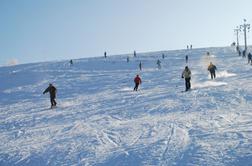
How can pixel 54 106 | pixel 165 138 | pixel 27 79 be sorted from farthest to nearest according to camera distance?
pixel 27 79
pixel 54 106
pixel 165 138

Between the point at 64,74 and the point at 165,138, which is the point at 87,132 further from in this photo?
the point at 64,74

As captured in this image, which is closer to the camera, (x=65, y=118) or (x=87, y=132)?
(x=87, y=132)

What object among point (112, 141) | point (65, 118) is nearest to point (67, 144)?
point (112, 141)

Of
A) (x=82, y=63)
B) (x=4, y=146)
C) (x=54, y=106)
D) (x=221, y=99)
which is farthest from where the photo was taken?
(x=82, y=63)

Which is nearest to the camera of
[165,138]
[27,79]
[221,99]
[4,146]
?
[165,138]

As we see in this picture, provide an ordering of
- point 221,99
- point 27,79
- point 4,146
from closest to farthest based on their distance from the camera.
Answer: point 4,146
point 221,99
point 27,79

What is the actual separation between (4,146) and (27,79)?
3925 cm

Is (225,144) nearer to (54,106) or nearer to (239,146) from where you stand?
(239,146)

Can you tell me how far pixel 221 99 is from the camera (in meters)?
21.9

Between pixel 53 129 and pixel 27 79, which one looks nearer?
pixel 53 129

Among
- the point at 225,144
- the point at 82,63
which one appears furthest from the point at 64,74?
the point at 225,144

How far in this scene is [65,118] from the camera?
20562 mm

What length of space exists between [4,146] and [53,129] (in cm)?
256

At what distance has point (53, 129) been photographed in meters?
17.7
